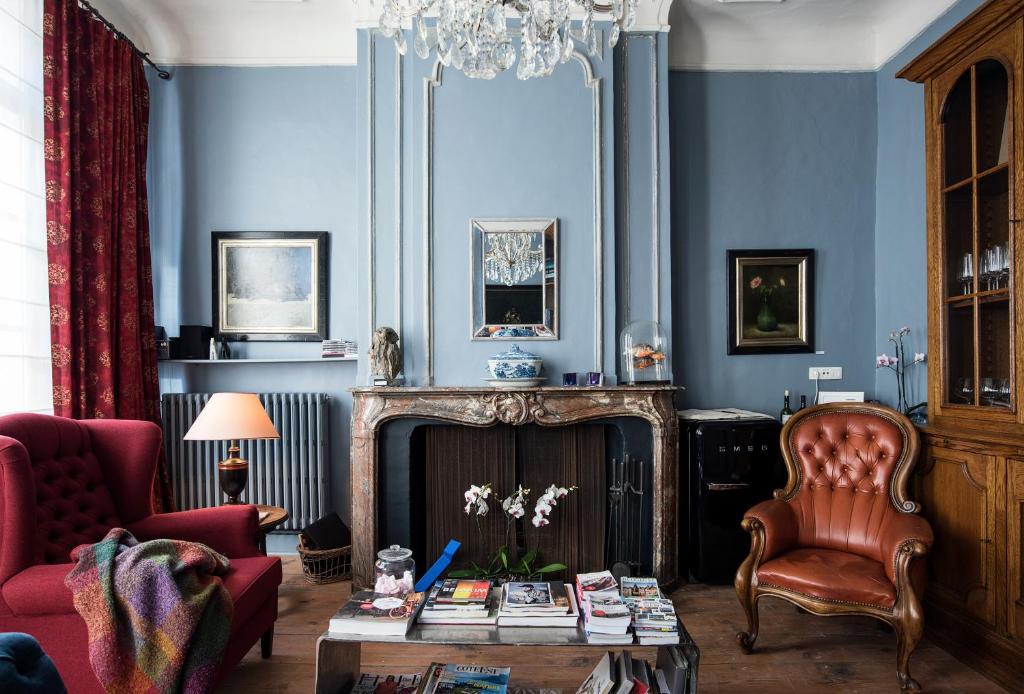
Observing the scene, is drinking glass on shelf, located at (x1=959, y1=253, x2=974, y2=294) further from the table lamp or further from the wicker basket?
the wicker basket

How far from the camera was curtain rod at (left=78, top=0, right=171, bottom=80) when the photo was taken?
3170mm

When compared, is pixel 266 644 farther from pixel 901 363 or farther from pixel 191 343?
pixel 901 363

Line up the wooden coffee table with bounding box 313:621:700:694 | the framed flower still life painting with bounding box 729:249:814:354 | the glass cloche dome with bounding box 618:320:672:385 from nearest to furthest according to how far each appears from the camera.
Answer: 1. the wooden coffee table with bounding box 313:621:700:694
2. the glass cloche dome with bounding box 618:320:672:385
3. the framed flower still life painting with bounding box 729:249:814:354

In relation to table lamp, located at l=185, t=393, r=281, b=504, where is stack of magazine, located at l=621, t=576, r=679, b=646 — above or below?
below

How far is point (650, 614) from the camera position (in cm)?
191

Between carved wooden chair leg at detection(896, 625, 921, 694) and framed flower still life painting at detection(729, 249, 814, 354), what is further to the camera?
framed flower still life painting at detection(729, 249, 814, 354)

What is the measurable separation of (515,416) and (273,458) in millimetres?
1599

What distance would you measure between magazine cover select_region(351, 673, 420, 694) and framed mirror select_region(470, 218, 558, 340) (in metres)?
1.83

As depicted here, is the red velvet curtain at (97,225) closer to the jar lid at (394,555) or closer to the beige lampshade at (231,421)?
the beige lampshade at (231,421)

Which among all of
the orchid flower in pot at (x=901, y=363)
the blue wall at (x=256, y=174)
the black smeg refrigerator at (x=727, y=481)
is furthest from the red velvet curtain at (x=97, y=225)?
the orchid flower in pot at (x=901, y=363)

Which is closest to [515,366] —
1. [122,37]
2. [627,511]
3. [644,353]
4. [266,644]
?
[644,353]

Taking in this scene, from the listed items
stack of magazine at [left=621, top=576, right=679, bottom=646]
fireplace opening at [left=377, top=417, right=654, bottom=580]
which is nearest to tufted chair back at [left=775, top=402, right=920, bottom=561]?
fireplace opening at [left=377, top=417, right=654, bottom=580]

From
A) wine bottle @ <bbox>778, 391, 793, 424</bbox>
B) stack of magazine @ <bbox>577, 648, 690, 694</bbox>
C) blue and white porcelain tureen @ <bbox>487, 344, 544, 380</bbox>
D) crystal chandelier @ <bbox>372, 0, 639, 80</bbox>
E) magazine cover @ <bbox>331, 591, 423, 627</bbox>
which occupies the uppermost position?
crystal chandelier @ <bbox>372, 0, 639, 80</bbox>

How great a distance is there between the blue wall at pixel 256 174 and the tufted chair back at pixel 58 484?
1497 millimetres
